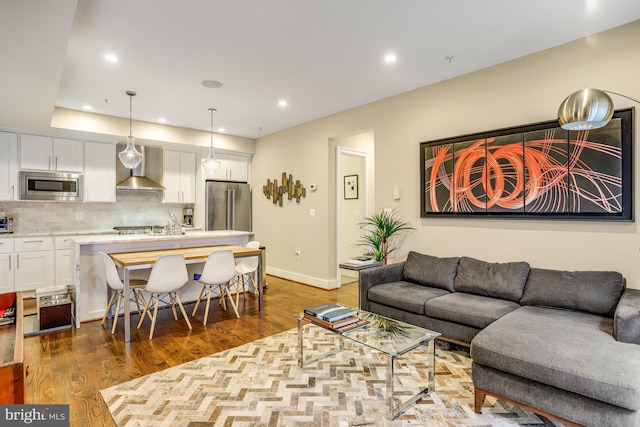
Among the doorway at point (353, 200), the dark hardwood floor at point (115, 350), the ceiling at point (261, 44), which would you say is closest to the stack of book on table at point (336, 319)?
the dark hardwood floor at point (115, 350)

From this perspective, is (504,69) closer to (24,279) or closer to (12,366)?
(12,366)

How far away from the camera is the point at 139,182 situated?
5.88 metres

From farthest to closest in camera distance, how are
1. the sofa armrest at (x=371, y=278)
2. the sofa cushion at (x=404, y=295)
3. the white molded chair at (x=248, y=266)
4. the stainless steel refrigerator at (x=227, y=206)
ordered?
the stainless steel refrigerator at (x=227, y=206) → the white molded chair at (x=248, y=266) → the sofa armrest at (x=371, y=278) → the sofa cushion at (x=404, y=295)

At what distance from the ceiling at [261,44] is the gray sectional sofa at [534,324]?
1805mm

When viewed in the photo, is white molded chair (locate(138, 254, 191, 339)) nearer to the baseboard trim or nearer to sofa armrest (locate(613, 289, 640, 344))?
Answer: the baseboard trim

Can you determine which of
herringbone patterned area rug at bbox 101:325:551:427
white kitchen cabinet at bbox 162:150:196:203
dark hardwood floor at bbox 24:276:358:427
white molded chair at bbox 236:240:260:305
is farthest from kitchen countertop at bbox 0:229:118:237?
herringbone patterned area rug at bbox 101:325:551:427

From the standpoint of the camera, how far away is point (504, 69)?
3.43m

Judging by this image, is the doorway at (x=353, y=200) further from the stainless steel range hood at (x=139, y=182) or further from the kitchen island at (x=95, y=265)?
the stainless steel range hood at (x=139, y=182)

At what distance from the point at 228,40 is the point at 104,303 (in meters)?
3.23

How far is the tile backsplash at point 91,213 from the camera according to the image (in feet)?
17.4

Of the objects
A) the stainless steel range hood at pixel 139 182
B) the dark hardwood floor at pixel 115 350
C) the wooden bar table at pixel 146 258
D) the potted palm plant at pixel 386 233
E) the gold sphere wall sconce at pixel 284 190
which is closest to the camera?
the dark hardwood floor at pixel 115 350

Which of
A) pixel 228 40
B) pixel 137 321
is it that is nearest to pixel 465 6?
pixel 228 40

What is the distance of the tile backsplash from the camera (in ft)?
17.4

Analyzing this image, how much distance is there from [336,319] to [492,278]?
5.28 ft
